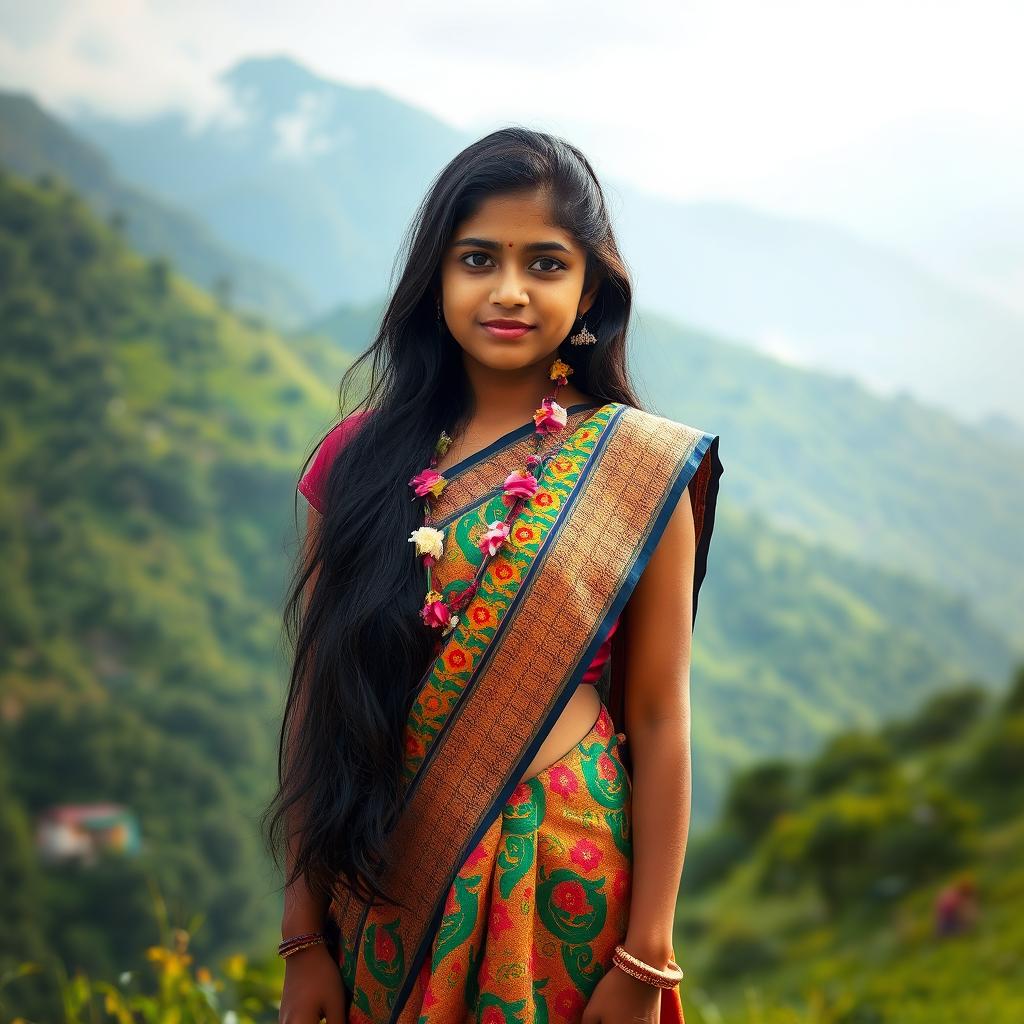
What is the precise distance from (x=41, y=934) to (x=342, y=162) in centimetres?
6804

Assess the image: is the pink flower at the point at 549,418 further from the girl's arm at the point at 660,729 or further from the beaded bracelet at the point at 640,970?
the beaded bracelet at the point at 640,970

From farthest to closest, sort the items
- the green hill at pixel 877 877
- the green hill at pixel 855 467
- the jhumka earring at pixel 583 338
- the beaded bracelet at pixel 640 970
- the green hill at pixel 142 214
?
the green hill at pixel 855 467
the green hill at pixel 142 214
the green hill at pixel 877 877
the jhumka earring at pixel 583 338
the beaded bracelet at pixel 640 970

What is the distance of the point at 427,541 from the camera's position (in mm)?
1781

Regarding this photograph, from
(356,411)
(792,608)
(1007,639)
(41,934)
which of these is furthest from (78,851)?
(1007,639)

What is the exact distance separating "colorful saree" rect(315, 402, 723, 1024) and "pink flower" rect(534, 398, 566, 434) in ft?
0.30

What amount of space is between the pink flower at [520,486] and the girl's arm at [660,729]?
219mm

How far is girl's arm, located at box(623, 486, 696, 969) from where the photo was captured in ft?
5.66

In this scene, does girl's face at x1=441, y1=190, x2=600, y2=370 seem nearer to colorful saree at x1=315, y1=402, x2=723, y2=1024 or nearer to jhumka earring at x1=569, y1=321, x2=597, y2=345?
jhumka earring at x1=569, y1=321, x2=597, y2=345

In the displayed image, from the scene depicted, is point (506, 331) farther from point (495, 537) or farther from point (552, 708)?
point (552, 708)

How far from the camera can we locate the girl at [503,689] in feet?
5.69

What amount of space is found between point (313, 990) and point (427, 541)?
75 cm

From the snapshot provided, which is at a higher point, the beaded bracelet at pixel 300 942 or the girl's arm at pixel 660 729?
the girl's arm at pixel 660 729

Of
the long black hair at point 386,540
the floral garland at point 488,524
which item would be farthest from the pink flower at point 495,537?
the long black hair at point 386,540

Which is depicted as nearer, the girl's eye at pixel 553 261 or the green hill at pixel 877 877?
the girl's eye at pixel 553 261
